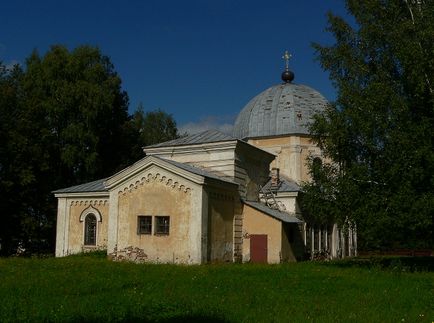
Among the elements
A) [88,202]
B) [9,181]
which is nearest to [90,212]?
[88,202]

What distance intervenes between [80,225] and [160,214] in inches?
273

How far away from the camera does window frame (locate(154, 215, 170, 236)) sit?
20.5 meters

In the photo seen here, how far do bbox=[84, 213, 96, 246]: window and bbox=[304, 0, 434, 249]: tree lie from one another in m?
11.9

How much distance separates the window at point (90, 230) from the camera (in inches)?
1003

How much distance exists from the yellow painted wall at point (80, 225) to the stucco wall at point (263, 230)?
6.97m

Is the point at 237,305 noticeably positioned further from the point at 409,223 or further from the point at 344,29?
the point at 344,29

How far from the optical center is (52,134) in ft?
110

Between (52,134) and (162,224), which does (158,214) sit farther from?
(52,134)

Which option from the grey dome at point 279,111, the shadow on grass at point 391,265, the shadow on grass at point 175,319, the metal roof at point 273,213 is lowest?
the shadow on grass at point 175,319

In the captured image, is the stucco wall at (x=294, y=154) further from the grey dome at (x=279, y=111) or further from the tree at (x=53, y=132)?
the tree at (x=53, y=132)

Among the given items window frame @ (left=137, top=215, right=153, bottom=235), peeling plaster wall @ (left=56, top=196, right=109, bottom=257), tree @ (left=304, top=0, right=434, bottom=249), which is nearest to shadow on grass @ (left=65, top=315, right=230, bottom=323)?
tree @ (left=304, top=0, right=434, bottom=249)

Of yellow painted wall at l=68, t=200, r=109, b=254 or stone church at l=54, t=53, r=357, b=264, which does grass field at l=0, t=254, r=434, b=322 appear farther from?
yellow painted wall at l=68, t=200, r=109, b=254

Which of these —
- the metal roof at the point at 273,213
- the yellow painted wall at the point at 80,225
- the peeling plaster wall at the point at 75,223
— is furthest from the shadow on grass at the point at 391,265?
the peeling plaster wall at the point at 75,223

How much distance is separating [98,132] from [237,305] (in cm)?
2772
